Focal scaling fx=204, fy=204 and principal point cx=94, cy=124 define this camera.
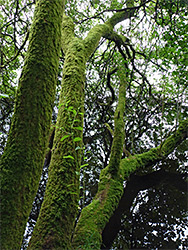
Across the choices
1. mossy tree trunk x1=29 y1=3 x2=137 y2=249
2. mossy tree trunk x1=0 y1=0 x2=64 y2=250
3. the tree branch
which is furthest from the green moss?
the tree branch

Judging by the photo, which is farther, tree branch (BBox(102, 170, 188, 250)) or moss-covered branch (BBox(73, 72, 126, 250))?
tree branch (BBox(102, 170, 188, 250))

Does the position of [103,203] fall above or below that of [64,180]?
above

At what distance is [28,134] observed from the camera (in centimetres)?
126

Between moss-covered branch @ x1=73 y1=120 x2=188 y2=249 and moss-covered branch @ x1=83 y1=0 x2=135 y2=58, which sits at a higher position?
moss-covered branch @ x1=83 y1=0 x2=135 y2=58

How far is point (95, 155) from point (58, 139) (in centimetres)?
652

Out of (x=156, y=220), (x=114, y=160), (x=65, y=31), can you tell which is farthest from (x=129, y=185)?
(x=65, y=31)

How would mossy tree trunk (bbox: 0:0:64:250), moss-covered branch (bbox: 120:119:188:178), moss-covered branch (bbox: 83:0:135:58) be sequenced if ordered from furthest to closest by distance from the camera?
moss-covered branch (bbox: 120:119:188:178) → moss-covered branch (bbox: 83:0:135:58) → mossy tree trunk (bbox: 0:0:64:250)

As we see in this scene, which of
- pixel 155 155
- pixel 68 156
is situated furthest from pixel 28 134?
pixel 155 155

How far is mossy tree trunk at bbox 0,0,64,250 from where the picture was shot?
1.13 meters

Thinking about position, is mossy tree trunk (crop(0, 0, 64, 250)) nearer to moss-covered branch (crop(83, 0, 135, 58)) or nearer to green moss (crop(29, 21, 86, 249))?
green moss (crop(29, 21, 86, 249))

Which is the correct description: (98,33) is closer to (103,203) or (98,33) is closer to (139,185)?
(103,203)

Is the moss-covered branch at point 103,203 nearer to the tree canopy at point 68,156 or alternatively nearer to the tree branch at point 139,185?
the tree canopy at point 68,156

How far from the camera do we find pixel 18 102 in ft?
4.41

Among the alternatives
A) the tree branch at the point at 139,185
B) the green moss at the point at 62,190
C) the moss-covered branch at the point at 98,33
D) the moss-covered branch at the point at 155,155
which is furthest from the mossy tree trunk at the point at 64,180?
the tree branch at the point at 139,185
